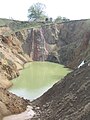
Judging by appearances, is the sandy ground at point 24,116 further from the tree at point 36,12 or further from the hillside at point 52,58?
the tree at point 36,12

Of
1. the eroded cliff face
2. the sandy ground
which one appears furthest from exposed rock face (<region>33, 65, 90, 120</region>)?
the eroded cliff face

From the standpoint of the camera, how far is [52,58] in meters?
88.4

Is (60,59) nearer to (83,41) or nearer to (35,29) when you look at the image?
(83,41)

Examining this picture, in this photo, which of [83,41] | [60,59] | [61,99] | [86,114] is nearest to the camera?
[86,114]

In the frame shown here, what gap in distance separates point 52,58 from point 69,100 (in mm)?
62725

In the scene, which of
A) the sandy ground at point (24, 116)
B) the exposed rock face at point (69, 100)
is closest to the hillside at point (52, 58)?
the exposed rock face at point (69, 100)

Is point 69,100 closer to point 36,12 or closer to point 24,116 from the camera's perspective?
point 24,116

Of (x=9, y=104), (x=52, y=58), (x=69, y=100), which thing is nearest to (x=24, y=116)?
(x=9, y=104)

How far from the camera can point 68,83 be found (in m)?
31.1

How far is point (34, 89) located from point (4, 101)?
47.7ft

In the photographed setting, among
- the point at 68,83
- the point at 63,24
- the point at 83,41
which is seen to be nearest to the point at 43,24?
the point at 63,24

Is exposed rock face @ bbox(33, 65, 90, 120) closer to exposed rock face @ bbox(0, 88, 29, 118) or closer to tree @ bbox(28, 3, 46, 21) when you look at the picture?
exposed rock face @ bbox(0, 88, 29, 118)

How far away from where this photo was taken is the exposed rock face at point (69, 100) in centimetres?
2159

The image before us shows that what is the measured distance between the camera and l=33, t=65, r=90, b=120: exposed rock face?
70.8 ft
